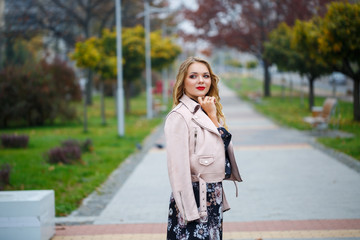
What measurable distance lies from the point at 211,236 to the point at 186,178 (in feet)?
1.56

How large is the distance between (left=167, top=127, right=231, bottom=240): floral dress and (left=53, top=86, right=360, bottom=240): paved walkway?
7.39ft

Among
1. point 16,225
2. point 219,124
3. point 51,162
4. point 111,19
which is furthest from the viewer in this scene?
point 111,19

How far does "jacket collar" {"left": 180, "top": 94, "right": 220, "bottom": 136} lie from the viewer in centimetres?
361

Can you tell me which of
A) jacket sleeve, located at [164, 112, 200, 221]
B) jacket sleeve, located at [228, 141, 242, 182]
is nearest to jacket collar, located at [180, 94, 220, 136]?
jacket sleeve, located at [164, 112, 200, 221]

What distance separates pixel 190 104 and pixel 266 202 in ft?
14.1

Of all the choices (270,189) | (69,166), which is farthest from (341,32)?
(69,166)

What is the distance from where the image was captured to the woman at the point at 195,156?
11.5 feet

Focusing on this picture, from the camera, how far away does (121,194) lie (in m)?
8.58

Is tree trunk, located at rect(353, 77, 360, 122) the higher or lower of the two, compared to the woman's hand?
lower

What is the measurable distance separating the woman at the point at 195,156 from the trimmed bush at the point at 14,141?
11.3 m

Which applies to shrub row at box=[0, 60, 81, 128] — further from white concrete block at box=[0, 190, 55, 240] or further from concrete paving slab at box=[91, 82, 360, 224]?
white concrete block at box=[0, 190, 55, 240]

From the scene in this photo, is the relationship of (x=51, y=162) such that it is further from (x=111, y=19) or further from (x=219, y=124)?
(x=111, y=19)

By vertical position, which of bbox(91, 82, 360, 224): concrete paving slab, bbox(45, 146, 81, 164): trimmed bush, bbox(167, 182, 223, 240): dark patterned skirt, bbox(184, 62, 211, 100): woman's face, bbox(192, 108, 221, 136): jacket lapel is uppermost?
bbox(184, 62, 211, 100): woman's face

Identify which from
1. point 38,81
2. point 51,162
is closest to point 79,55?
point 38,81
